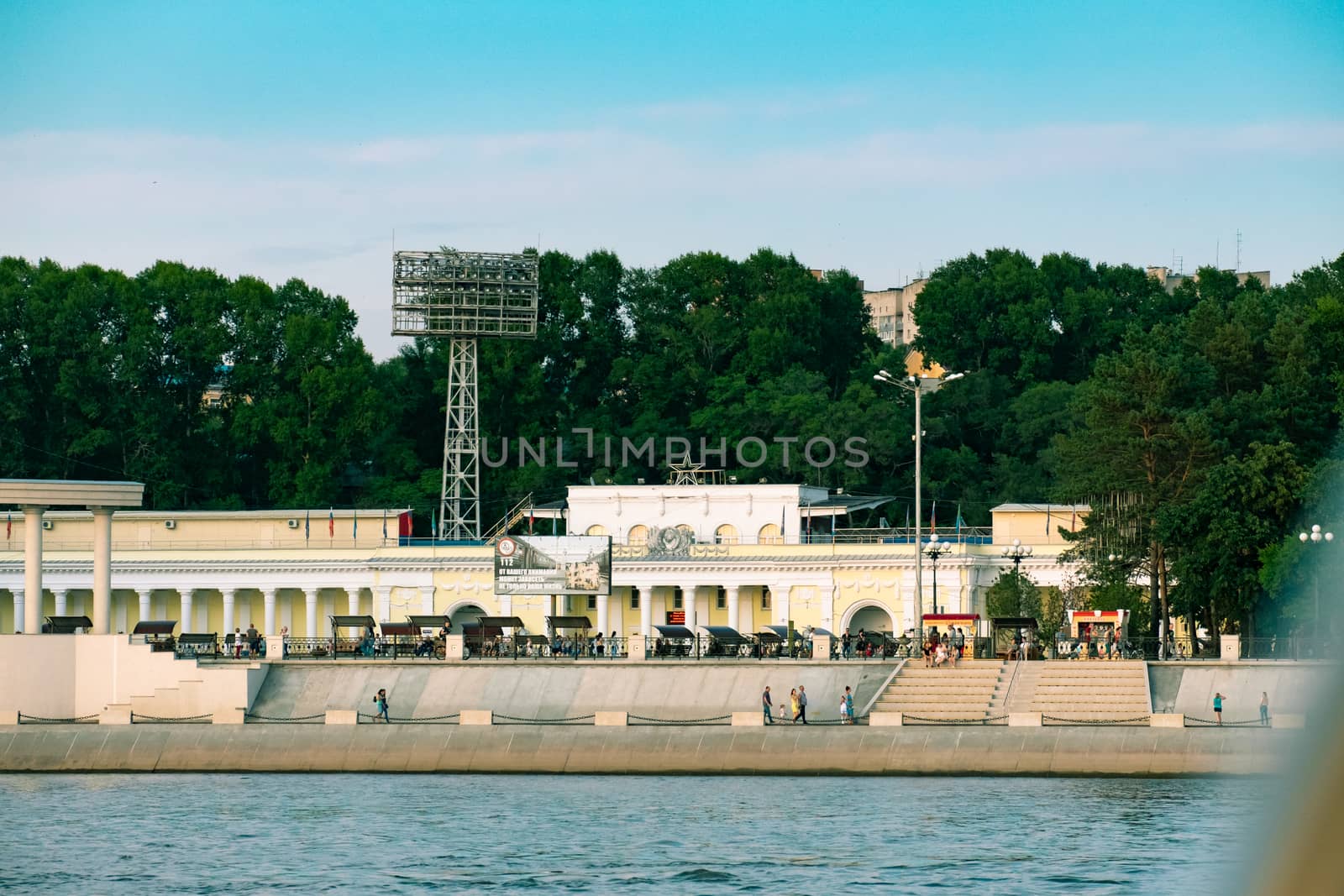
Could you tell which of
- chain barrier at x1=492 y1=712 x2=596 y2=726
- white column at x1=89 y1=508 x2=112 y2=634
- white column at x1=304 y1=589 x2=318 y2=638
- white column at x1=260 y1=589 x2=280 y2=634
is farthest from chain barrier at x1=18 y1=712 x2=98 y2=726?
white column at x1=304 y1=589 x2=318 y2=638

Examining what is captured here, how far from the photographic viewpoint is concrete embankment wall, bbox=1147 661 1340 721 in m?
50.6

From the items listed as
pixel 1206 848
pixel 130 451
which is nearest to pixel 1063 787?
pixel 1206 848

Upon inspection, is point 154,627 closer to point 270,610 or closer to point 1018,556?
point 270,610

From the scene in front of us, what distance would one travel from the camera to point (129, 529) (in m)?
86.7

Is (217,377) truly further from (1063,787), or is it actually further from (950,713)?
(1063,787)

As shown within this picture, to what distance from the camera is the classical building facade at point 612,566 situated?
8119 centimetres

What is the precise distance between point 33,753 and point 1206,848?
31980 millimetres

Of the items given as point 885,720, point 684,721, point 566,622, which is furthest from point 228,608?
point 885,720

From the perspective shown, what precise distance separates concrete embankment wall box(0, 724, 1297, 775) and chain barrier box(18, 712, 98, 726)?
1.86 feet

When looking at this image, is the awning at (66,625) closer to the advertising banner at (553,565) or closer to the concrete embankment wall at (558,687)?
the concrete embankment wall at (558,687)

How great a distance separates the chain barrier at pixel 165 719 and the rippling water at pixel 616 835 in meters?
4.58

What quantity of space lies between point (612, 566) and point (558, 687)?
2544 centimetres

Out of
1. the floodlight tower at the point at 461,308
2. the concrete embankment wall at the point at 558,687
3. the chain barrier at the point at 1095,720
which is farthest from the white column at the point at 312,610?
the chain barrier at the point at 1095,720

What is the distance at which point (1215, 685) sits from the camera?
2053 inches
